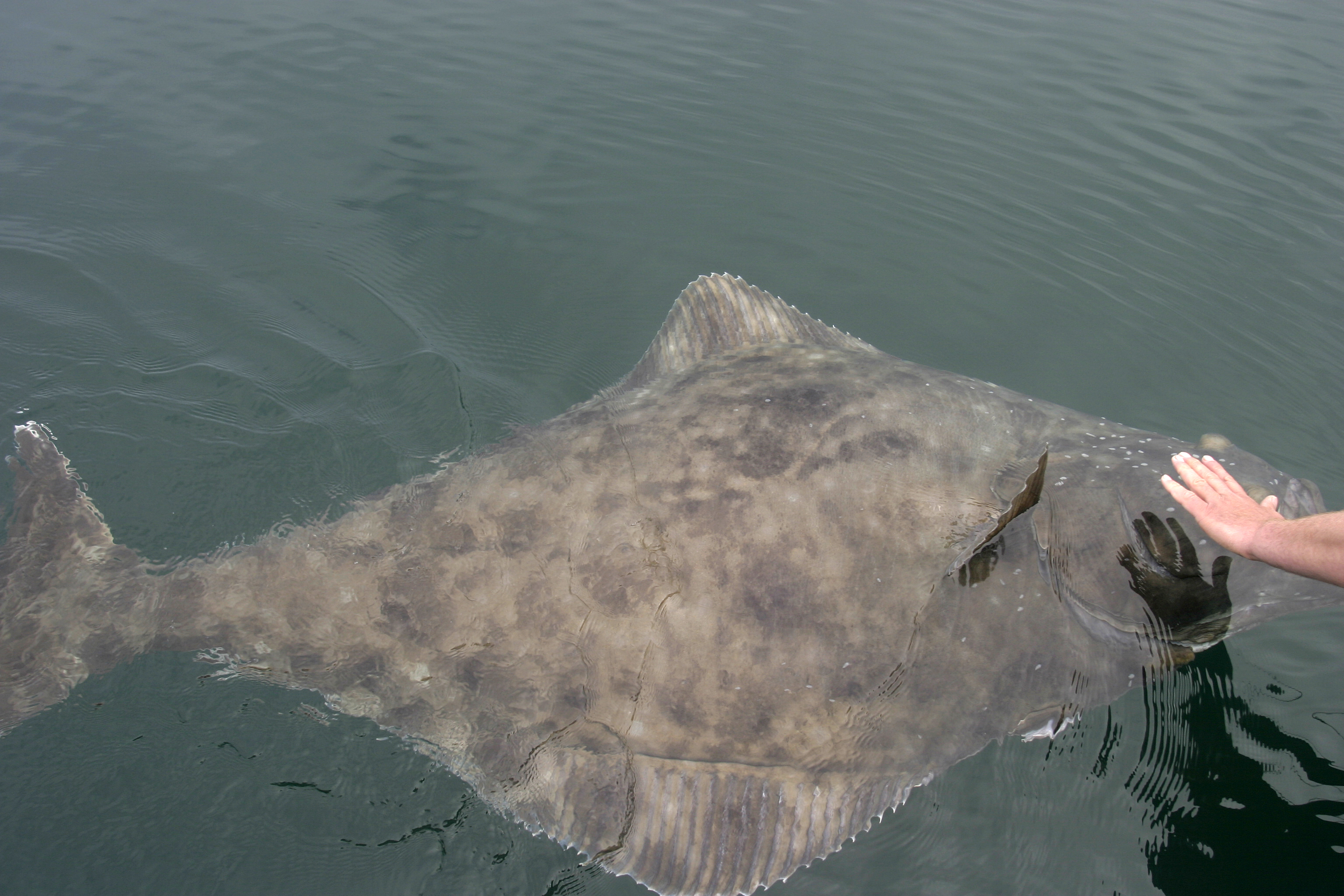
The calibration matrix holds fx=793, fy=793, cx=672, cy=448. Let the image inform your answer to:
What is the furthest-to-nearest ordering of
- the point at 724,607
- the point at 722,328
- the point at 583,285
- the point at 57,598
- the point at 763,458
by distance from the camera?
the point at 583,285 → the point at 722,328 → the point at 57,598 → the point at 763,458 → the point at 724,607

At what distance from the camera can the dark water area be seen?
3.42 m

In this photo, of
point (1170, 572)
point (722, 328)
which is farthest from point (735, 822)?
point (722, 328)

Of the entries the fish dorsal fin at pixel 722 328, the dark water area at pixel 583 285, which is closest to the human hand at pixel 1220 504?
the dark water area at pixel 583 285

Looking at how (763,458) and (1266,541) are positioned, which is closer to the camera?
(1266,541)

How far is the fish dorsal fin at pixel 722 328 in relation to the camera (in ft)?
13.3

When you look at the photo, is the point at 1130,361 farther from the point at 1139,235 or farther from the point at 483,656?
the point at 483,656

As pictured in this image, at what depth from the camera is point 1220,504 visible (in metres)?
2.85

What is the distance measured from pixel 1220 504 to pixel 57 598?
4.67m

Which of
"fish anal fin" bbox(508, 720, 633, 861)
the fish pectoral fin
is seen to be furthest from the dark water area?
the fish pectoral fin

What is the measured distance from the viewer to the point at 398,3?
36.3ft

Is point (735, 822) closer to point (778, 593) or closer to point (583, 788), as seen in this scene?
point (583, 788)

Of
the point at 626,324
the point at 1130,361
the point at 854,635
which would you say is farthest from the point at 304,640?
the point at 1130,361

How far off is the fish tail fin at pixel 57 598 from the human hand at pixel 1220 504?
4.22 meters

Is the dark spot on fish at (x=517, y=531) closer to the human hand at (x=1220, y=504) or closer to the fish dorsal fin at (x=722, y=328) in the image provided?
the fish dorsal fin at (x=722, y=328)
